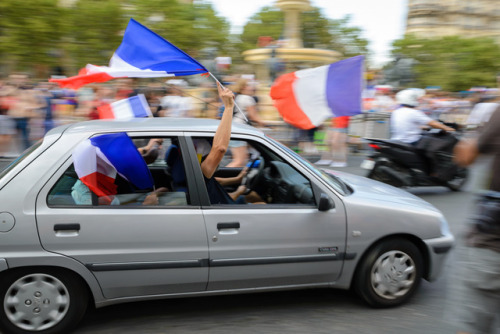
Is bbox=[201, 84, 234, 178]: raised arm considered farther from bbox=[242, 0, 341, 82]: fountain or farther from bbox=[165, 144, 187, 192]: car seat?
bbox=[242, 0, 341, 82]: fountain

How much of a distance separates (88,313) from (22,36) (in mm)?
21861

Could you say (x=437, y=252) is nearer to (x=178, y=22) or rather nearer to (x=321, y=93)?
(x=321, y=93)

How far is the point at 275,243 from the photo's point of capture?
387 cm

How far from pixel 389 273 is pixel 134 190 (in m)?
2.03

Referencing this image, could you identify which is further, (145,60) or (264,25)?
(264,25)

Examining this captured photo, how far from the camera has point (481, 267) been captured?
3.07m

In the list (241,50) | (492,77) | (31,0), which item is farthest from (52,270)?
(492,77)

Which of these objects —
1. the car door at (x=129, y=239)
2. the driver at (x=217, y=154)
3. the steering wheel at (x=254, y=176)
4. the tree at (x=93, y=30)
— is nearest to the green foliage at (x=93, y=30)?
the tree at (x=93, y=30)

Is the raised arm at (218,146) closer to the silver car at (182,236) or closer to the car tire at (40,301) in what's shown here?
the silver car at (182,236)

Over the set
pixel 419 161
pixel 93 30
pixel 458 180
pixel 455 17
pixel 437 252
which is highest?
pixel 455 17

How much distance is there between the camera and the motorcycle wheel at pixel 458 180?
873 centimetres

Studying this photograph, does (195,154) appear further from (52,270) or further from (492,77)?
(492,77)

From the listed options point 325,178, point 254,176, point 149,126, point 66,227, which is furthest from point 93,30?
point 66,227

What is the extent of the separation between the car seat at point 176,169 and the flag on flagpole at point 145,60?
62cm
